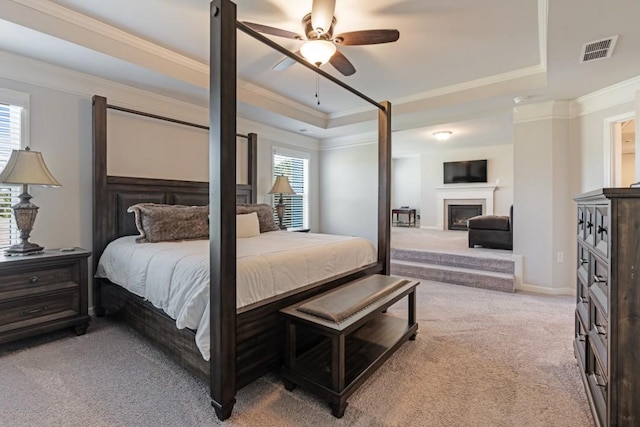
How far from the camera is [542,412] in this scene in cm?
174

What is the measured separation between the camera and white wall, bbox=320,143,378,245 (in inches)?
227

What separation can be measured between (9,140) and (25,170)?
0.56m

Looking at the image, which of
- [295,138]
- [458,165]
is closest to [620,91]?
[295,138]

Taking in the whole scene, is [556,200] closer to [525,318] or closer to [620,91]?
[620,91]

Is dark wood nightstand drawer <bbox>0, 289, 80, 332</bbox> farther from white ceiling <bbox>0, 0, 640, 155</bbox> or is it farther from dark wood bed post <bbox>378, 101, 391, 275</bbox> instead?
dark wood bed post <bbox>378, 101, 391, 275</bbox>

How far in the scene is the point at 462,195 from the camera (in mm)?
8492

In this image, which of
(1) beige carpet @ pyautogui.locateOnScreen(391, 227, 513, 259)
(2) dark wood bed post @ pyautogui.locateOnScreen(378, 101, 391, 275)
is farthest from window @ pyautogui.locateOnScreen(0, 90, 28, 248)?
(1) beige carpet @ pyautogui.locateOnScreen(391, 227, 513, 259)

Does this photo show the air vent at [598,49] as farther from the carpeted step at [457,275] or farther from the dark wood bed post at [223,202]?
the dark wood bed post at [223,202]

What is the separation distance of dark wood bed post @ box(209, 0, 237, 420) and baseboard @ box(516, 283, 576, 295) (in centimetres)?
412

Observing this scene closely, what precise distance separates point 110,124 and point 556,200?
5.49 metres

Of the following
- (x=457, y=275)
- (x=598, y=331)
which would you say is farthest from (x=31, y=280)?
(x=457, y=275)

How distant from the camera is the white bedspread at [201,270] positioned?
6.10ft

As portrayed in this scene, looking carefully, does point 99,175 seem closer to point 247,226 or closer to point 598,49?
point 247,226

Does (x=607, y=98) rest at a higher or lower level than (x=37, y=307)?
higher
